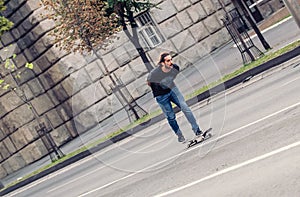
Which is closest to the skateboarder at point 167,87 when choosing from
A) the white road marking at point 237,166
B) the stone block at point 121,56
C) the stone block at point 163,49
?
the white road marking at point 237,166

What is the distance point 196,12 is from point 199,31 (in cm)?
99

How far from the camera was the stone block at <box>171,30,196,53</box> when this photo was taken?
2911cm

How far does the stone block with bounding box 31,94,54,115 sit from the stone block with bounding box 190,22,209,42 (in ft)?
25.0

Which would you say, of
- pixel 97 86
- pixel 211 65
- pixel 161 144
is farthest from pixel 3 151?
pixel 161 144

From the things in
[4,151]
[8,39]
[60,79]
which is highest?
[8,39]

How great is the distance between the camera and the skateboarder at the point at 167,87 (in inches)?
447

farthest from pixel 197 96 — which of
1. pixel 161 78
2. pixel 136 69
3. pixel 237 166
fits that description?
pixel 136 69

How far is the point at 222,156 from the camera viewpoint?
31.1 ft

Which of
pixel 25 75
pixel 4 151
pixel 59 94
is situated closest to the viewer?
pixel 59 94

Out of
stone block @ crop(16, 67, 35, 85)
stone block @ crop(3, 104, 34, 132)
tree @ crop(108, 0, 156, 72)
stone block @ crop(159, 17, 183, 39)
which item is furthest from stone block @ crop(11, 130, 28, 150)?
stone block @ crop(159, 17, 183, 39)

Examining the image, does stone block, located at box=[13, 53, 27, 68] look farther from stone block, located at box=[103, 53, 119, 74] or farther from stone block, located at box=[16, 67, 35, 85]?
stone block, located at box=[103, 53, 119, 74]

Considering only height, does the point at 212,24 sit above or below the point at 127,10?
below

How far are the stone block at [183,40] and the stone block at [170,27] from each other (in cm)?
25

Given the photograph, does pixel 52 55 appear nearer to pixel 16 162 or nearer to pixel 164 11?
pixel 16 162
